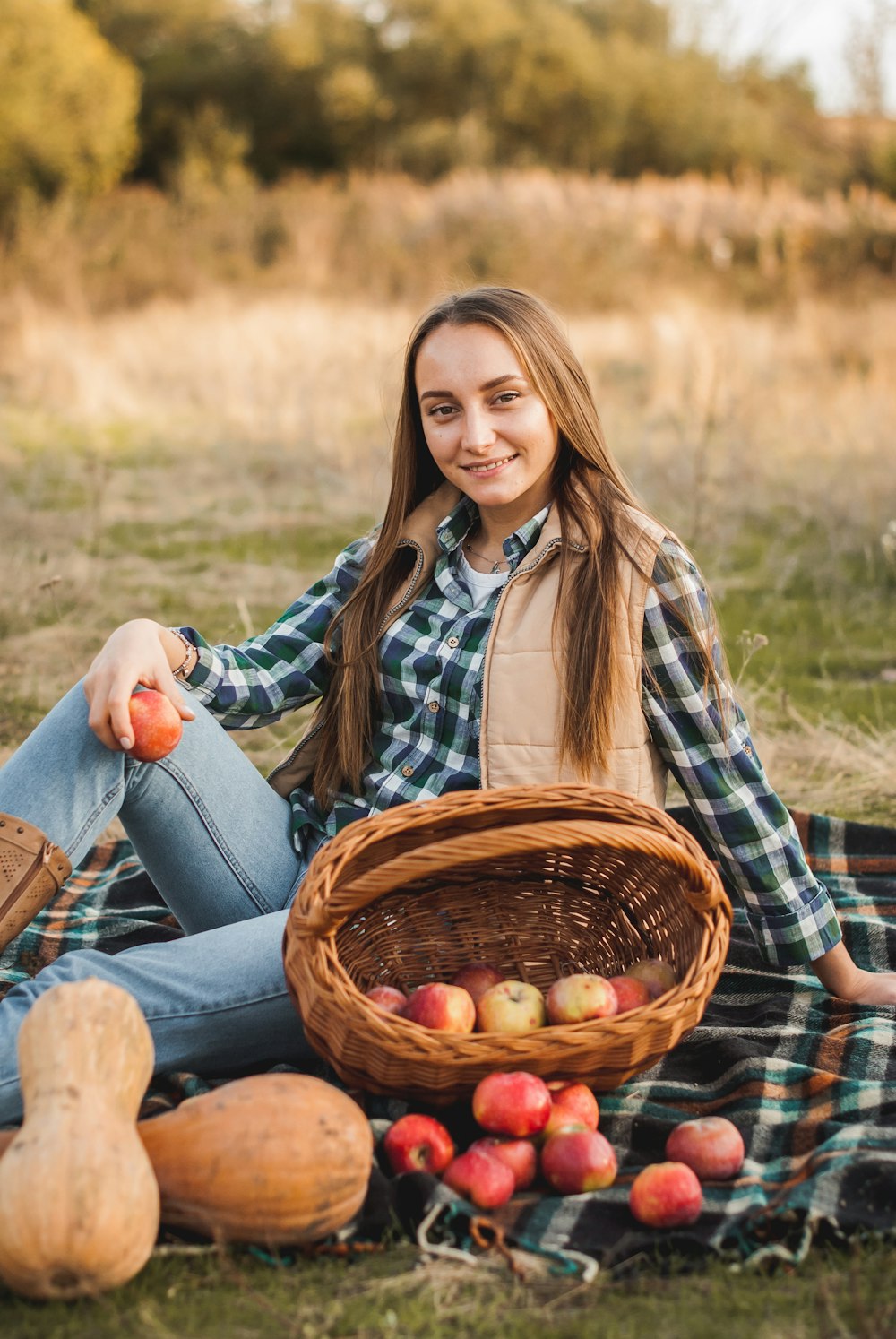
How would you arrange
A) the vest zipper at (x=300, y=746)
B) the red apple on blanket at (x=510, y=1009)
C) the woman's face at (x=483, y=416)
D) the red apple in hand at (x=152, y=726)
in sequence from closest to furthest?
the red apple on blanket at (x=510, y=1009)
the red apple in hand at (x=152, y=726)
the woman's face at (x=483, y=416)
the vest zipper at (x=300, y=746)

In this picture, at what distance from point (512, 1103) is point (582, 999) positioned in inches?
9.1

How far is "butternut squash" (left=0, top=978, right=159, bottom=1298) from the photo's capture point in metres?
1.62

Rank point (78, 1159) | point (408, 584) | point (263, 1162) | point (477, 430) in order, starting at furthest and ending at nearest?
point (408, 584) → point (477, 430) → point (263, 1162) → point (78, 1159)

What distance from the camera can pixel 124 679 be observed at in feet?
7.66

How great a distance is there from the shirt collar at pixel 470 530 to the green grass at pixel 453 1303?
136 centimetres

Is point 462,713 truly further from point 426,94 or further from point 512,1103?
Answer: point 426,94

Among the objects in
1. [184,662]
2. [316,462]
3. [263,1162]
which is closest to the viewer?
[263,1162]

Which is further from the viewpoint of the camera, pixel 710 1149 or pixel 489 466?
pixel 489 466

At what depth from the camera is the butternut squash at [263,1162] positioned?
1766 mm

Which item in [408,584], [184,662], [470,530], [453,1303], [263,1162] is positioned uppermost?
[470,530]

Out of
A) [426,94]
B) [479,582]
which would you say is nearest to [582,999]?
[479,582]

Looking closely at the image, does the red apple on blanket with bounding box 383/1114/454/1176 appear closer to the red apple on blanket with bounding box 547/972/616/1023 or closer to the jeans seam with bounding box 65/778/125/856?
the red apple on blanket with bounding box 547/972/616/1023

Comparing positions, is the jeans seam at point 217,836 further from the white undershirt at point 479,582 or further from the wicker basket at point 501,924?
the white undershirt at point 479,582

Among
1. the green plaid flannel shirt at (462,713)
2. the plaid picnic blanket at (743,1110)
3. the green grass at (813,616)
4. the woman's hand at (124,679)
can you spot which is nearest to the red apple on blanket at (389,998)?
the plaid picnic blanket at (743,1110)
